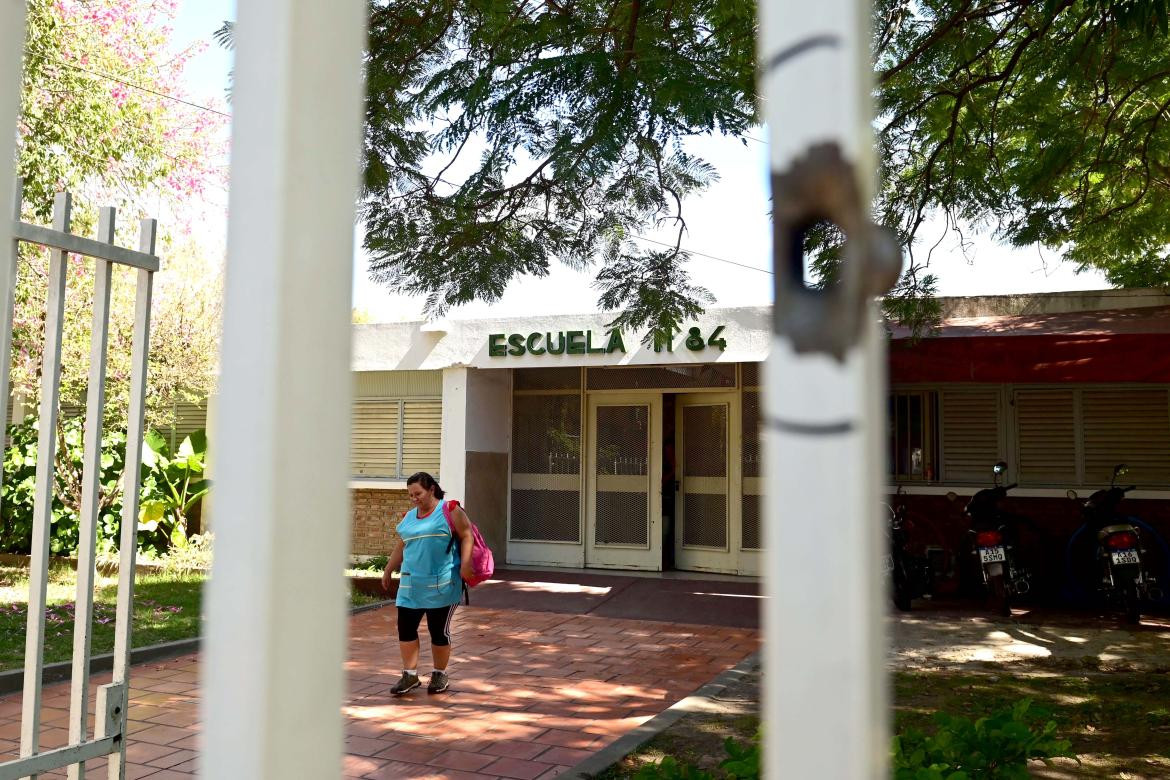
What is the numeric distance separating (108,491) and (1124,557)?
12784 mm

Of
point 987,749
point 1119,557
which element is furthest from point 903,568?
point 987,749

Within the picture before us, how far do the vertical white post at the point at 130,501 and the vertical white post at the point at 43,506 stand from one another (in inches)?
7.9

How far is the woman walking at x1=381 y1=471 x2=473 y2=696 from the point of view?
7.03 meters

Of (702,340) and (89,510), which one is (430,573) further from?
(702,340)

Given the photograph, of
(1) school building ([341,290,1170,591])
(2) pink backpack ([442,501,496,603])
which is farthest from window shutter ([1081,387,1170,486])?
(2) pink backpack ([442,501,496,603])

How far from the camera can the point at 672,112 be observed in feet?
14.0

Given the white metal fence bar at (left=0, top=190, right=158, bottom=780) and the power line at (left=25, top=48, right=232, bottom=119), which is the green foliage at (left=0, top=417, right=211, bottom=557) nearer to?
the power line at (left=25, top=48, right=232, bottom=119)

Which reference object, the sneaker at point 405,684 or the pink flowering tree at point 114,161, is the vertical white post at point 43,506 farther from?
the pink flowering tree at point 114,161

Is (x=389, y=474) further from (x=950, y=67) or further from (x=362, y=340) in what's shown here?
(x=950, y=67)

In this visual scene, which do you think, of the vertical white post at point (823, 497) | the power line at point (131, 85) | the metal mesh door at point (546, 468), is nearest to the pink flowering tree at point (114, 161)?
the power line at point (131, 85)

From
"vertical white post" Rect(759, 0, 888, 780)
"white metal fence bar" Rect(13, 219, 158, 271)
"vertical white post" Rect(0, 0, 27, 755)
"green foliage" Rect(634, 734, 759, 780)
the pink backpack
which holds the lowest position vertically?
"green foliage" Rect(634, 734, 759, 780)

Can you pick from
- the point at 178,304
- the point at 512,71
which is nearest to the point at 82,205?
the point at 178,304

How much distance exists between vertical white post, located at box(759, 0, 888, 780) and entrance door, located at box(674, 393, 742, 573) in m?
12.4

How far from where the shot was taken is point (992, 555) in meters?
9.77
